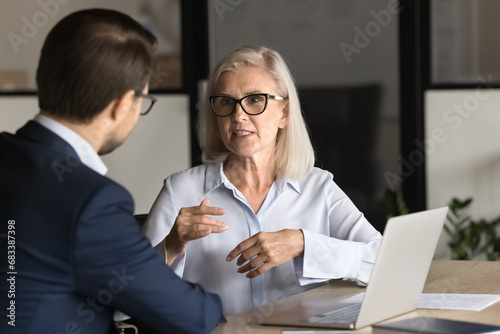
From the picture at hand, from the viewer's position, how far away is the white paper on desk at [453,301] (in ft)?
6.70

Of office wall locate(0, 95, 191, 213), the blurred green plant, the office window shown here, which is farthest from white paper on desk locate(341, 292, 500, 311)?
office wall locate(0, 95, 191, 213)

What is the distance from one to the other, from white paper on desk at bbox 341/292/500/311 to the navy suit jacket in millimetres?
772

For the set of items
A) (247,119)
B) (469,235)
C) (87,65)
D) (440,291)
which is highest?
(87,65)

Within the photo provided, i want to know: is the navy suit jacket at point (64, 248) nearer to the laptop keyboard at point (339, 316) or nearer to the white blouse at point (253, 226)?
the laptop keyboard at point (339, 316)

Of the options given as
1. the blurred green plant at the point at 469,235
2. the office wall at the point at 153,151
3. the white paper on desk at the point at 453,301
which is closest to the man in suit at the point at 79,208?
the white paper on desk at the point at 453,301

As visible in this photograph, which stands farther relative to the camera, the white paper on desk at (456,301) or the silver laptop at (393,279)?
the white paper on desk at (456,301)

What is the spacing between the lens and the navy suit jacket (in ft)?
4.86

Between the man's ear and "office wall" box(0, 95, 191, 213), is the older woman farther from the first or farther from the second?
"office wall" box(0, 95, 191, 213)

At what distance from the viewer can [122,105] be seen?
5.25ft

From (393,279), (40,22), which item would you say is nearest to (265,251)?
(393,279)

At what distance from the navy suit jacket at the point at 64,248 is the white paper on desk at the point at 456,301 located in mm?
799

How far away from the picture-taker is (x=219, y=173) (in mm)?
2586

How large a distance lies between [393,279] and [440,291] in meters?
0.47

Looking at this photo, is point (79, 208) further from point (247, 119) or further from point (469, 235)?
point (469, 235)
